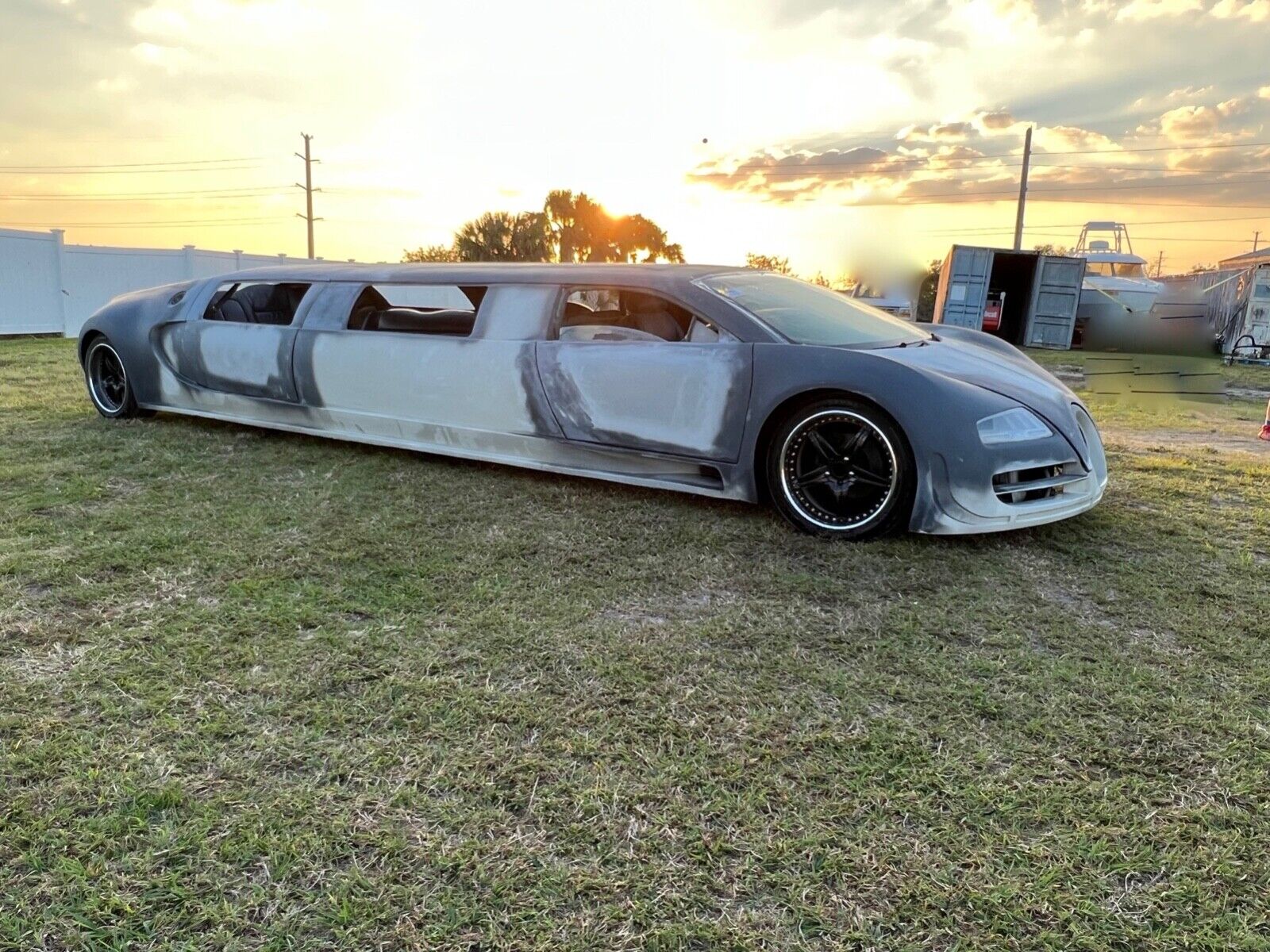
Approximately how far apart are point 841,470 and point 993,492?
589 mm

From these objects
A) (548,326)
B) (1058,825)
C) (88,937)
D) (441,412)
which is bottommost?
(88,937)

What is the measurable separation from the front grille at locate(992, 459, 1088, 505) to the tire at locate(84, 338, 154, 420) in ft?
18.1

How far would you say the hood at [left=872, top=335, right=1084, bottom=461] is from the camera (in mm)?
3350

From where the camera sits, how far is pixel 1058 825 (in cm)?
163

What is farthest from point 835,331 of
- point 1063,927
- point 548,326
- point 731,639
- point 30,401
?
point 30,401

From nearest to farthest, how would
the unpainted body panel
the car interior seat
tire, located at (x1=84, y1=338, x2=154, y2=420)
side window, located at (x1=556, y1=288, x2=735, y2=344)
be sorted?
the unpainted body panel → side window, located at (x1=556, y1=288, x2=735, y2=344) → the car interior seat → tire, located at (x1=84, y1=338, x2=154, y2=420)

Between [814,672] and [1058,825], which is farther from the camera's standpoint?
[814,672]

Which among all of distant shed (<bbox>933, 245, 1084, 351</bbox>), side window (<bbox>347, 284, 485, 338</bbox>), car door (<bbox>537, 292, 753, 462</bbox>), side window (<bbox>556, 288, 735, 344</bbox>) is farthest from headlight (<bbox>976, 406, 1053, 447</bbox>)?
distant shed (<bbox>933, 245, 1084, 351</bbox>)

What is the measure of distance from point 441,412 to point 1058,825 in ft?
11.3

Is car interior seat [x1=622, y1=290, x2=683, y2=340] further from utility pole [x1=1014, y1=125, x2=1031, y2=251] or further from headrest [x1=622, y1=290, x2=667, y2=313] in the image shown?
utility pole [x1=1014, y1=125, x2=1031, y2=251]

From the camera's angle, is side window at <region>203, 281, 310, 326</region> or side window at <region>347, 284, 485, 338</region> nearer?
side window at <region>347, 284, 485, 338</region>

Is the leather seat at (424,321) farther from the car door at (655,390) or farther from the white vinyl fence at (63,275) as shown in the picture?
the white vinyl fence at (63,275)

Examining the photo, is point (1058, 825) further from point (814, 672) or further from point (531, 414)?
point (531, 414)

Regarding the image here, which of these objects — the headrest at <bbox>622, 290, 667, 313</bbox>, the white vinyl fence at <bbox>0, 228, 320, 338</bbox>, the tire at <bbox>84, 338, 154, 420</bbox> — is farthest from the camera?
the white vinyl fence at <bbox>0, 228, 320, 338</bbox>
